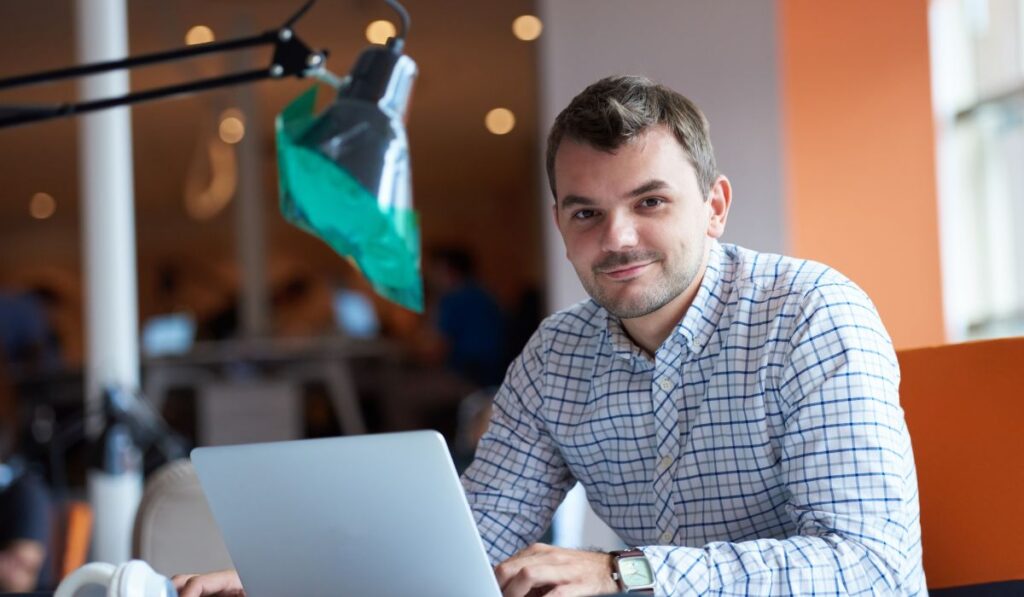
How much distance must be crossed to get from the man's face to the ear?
0.07m

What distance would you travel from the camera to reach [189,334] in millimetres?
9648

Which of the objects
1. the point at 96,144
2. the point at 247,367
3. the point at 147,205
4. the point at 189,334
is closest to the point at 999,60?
the point at 96,144

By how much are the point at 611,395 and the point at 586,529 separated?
86.6 inches

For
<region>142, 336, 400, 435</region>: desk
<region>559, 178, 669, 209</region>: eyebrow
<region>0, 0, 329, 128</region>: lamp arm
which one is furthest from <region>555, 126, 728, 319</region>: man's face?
<region>142, 336, 400, 435</region>: desk

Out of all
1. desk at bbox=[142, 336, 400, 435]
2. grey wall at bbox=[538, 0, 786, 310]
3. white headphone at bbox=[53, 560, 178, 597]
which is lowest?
desk at bbox=[142, 336, 400, 435]

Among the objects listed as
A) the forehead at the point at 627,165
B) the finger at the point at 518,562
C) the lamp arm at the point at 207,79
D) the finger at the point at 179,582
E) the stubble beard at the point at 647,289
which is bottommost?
the finger at the point at 179,582

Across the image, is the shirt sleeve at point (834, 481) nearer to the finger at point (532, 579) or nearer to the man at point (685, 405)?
the man at point (685, 405)

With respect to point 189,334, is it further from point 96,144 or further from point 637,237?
point 637,237

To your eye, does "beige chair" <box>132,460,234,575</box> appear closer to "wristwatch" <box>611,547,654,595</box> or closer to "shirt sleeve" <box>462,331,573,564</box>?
"shirt sleeve" <box>462,331,573,564</box>

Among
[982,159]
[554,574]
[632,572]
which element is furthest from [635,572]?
[982,159]

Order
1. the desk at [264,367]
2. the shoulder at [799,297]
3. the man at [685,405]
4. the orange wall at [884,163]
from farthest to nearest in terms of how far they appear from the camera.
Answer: the desk at [264,367]
the orange wall at [884,163]
the shoulder at [799,297]
the man at [685,405]

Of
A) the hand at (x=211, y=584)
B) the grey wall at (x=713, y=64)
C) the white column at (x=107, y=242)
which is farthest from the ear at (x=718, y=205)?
the white column at (x=107, y=242)

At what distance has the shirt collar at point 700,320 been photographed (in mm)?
1703

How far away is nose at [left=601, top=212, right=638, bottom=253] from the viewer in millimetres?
1678
